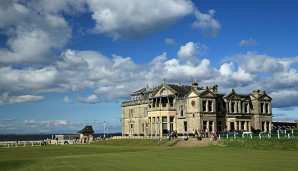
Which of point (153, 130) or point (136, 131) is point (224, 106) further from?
point (136, 131)

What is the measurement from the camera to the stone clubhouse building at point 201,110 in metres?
71.9

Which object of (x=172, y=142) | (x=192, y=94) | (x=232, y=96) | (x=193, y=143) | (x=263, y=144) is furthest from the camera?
(x=232, y=96)

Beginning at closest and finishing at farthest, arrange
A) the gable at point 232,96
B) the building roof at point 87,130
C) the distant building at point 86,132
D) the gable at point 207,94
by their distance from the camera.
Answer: the gable at point 207,94 < the gable at point 232,96 < the distant building at point 86,132 < the building roof at point 87,130

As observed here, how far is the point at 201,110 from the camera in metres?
71.0

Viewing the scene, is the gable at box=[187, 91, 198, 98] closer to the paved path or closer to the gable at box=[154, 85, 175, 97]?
the gable at box=[154, 85, 175, 97]

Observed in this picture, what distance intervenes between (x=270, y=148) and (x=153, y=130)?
36.5 metres

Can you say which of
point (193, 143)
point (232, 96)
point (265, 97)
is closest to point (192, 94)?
point (232, 96)

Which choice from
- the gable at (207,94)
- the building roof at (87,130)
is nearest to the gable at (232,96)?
the gable at (207,94)

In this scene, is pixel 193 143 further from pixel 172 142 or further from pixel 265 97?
pixel 265 97

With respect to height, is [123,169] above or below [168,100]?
below

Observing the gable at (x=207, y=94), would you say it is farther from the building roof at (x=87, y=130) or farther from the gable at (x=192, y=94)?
the building roof at (x=87, y=130)

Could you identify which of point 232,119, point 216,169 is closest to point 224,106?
point 232,119

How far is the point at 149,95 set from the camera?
8656 centimetres

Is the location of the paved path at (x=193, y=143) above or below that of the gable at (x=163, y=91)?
below
